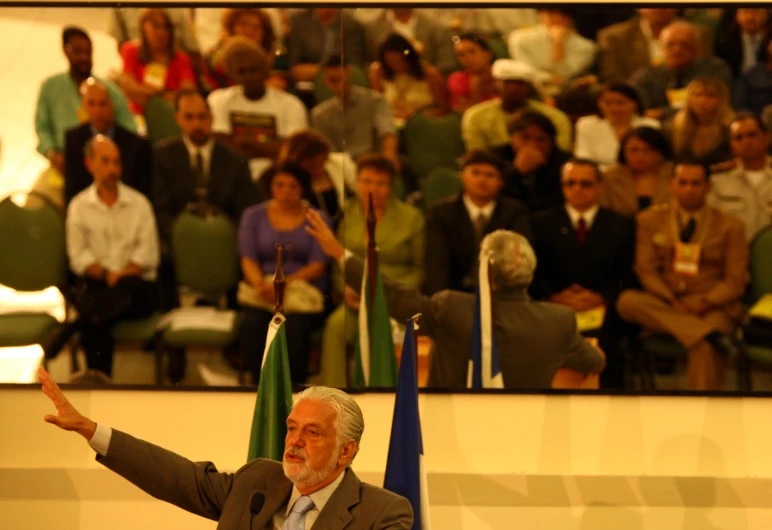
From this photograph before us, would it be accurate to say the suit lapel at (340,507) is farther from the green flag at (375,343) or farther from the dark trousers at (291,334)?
the dark trousers at (291,334)

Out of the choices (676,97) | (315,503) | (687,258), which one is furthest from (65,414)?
(676,97)

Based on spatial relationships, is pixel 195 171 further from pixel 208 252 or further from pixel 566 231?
pixel 566 231

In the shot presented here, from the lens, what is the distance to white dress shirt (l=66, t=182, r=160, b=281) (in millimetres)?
5762

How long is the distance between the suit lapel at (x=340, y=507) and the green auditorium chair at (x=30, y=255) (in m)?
2.67

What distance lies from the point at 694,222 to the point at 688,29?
0.95 meters

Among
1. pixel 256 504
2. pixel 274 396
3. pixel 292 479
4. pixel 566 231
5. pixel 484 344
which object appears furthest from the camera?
pixel 566 231

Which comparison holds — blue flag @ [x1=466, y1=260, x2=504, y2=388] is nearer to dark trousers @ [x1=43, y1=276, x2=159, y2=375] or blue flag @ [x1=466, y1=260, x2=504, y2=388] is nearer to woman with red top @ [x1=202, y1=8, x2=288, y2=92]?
woman with red top @ [x1=202, y1=8, x2=288, y2=92]

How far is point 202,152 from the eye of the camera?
5.72 meters

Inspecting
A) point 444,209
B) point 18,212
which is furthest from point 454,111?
point 18,212

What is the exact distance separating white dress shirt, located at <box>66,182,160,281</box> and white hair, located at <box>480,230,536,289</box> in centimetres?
170

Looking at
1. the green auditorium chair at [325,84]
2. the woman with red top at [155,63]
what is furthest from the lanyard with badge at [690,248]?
the woman with red top at [155,63]

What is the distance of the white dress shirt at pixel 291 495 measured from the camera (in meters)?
3.56

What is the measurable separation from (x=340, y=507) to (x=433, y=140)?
252cm

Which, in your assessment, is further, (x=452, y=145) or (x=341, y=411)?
(x=452, y=145)
